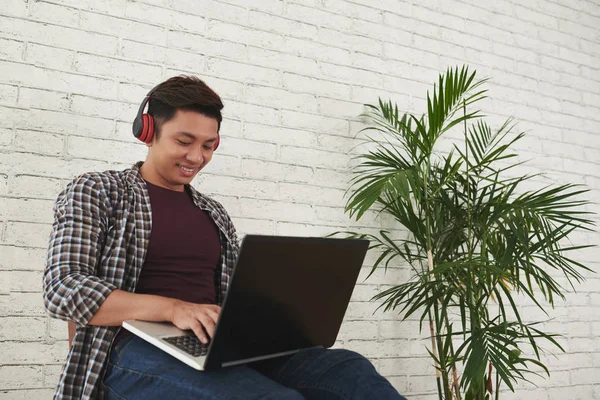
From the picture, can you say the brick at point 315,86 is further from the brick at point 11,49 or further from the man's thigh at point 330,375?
the man's thigh at point 330,375

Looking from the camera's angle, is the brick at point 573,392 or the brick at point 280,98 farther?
the brick at point 573,392

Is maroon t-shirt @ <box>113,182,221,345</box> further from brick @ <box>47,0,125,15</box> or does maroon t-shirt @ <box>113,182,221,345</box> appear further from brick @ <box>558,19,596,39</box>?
brick @ <box>558,19,596,39</box>

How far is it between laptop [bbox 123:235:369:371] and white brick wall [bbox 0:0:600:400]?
3.06 ft

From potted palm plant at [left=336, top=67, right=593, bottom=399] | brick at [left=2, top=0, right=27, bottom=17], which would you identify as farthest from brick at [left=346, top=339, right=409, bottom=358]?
A: brick at [left=2, top=0, right=27, bottom=17]

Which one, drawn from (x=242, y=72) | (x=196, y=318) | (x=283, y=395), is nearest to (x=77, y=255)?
(x=196, y=318)

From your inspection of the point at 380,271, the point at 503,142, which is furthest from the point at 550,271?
the point at 380,271

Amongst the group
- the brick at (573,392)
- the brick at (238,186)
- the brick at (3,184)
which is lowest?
the brick at (573,392)

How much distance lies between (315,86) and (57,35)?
1028 mm

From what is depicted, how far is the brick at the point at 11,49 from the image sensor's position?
5.63 feet

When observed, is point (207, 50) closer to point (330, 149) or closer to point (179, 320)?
point (330, 149)

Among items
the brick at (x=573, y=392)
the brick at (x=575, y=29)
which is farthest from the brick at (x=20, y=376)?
the brick at (x=575, y=29)

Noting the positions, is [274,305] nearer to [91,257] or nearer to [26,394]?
[91,257]

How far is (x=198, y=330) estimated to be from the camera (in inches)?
37.6

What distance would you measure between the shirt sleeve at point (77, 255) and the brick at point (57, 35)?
83 centimetres
